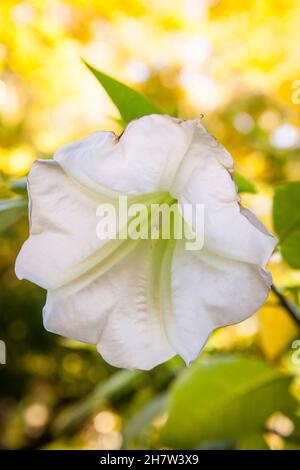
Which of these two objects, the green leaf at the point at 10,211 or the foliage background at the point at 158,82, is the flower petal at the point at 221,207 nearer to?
the green leaf at the point at 10,211

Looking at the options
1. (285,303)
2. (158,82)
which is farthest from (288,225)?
(158,82)

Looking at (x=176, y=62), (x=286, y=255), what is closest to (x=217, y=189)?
(x=286, y=255)

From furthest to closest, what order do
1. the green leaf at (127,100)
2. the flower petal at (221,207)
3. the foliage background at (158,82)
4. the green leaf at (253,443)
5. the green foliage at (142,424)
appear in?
the foliage background at (158,82), the green foliage at (142,424), the green leaf at (253,443), the green leaf at (127,100), the flower petal at (221,207)

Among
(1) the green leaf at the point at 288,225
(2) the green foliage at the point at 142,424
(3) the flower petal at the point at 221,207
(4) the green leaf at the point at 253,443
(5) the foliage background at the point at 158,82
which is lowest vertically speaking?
(2) the green foliage at the point at 142,424

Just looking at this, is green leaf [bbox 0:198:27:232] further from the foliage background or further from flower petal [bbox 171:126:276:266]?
the foliage background

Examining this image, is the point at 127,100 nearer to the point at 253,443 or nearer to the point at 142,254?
the point at 142,254

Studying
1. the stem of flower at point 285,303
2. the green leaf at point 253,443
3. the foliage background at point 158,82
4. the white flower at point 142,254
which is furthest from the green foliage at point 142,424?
the white flower at point 142,254

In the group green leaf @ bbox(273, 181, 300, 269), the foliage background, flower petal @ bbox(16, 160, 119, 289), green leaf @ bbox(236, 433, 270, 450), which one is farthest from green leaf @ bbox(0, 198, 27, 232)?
the foliage background
